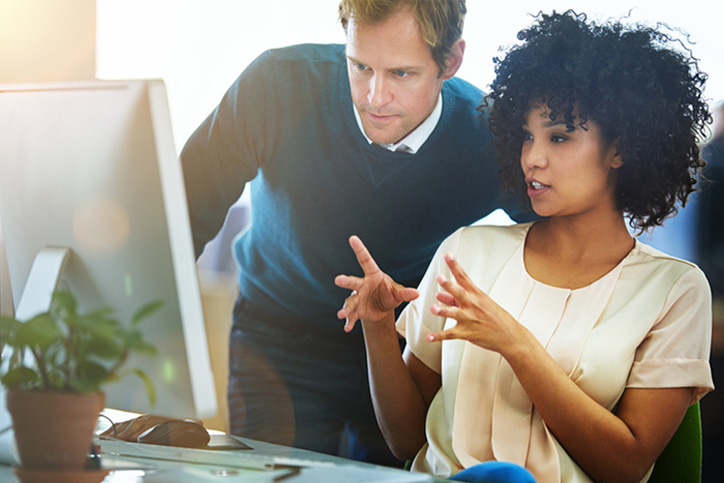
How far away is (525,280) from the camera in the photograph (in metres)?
1.46

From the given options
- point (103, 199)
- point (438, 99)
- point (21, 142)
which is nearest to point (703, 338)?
point (438, 99)

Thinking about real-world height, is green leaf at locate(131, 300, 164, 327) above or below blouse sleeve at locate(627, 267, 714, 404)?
above

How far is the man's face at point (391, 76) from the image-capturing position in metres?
1.54

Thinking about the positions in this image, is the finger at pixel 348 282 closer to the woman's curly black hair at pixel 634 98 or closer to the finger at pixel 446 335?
the finger at pixel 446 335

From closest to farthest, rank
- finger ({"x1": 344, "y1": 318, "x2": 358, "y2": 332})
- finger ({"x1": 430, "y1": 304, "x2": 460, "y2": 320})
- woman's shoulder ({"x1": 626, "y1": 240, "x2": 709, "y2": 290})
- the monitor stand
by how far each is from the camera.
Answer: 1. the monitor stand
2. finger ({"x1": 430, "y1": 304, "x2": 460, "y2": 320})
3. woman's shoulder ({"x1": 626, "y1": 240, "x2": 709, "y2": 290})
4. finger ({"x1": 344, "y1": 318, "x2": 358, "y2": 332})

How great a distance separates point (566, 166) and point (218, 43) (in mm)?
957

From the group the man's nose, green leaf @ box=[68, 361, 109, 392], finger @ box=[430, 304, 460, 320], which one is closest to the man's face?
the man's nose

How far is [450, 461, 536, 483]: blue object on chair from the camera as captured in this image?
0.99 meters

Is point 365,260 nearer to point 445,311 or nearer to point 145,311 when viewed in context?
point 445,311

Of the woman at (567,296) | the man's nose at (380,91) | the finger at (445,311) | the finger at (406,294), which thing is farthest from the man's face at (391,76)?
the finger at (445,311)

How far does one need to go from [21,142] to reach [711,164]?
128 centimetres

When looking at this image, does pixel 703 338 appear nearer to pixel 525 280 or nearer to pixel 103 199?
pixel 525 280

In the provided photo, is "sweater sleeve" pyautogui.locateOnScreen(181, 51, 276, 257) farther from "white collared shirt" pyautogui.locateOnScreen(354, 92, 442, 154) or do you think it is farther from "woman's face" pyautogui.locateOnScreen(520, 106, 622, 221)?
"woman's face" pyautogui.locateOnScreen(520, 106, 622, 221)

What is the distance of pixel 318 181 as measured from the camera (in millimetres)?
1648
